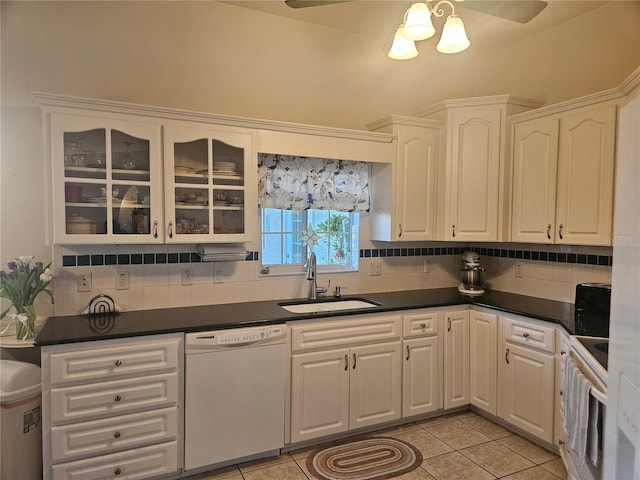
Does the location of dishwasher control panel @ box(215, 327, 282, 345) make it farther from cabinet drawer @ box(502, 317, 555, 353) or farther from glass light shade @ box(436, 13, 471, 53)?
glass light shade @ box(436, 13, 471, 53)

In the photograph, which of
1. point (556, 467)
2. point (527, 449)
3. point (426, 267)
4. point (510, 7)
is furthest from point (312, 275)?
point (510, 7)

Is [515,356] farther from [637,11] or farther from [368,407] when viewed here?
[637,11]

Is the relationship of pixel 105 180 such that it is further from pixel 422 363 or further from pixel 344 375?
pixel 422 363

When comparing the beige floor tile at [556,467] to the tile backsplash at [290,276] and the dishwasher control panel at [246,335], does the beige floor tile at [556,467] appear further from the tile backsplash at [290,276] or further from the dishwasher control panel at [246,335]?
the dishwasher control panel at [246,335]

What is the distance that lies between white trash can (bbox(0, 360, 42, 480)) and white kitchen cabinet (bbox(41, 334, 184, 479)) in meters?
0.13

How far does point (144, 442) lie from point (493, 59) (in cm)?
371

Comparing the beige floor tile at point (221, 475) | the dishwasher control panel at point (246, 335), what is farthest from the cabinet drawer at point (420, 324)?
the beige floor tile at point (221, 475)

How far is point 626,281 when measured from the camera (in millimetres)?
1072

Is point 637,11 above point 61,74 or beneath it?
above

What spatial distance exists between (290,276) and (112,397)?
1.41m

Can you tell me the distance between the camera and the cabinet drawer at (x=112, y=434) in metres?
2.11

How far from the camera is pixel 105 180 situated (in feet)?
7.90

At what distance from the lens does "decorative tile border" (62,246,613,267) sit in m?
2.64

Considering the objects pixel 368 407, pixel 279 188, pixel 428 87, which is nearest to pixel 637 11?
pixel 428 87
